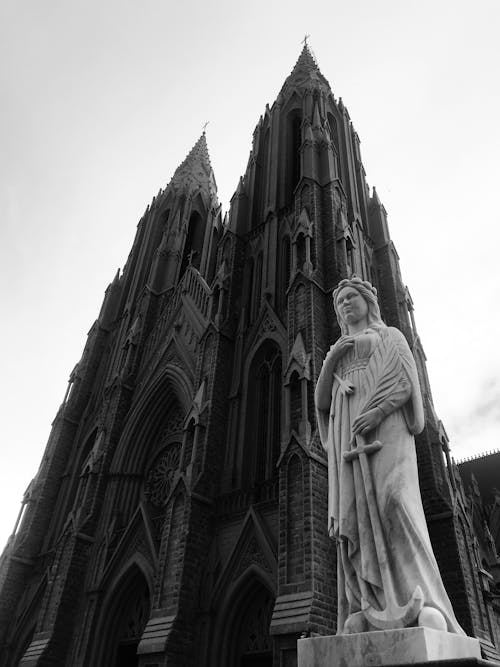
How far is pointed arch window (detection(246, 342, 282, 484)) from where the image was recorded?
13.4 m

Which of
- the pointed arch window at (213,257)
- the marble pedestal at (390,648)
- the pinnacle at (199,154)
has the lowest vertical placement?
the marble pedestal at (390,648)

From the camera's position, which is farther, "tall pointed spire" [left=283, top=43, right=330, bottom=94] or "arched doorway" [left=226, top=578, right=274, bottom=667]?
"tall pointed spire" [left=283, top=43, right=330, bottom=94]

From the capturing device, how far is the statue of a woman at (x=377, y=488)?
2.92 meters

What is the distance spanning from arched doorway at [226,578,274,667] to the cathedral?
0.04 meters

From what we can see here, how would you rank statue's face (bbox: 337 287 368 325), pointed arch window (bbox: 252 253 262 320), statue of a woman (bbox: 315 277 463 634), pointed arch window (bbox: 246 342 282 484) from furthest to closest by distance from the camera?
pointed arch window (bbox: 252 253 262 320)
pointed arch window (bbox: 246 342 282 484)
statue's face (bbox: 337 287 368 325)
statue of a woman (bbox: 315 277 463 634)

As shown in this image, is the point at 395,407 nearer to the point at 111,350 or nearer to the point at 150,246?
the point at 111,350

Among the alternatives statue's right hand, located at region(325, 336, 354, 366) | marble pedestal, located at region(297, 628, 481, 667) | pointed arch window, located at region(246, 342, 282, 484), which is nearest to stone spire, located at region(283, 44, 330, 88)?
pointed arch window, located at region(246, 342, 282, 484)

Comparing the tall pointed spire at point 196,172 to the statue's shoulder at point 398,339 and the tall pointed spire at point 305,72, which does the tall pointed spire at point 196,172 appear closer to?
the tall pointed spire at point 305,72

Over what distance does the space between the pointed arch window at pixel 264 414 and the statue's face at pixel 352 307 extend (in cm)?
894

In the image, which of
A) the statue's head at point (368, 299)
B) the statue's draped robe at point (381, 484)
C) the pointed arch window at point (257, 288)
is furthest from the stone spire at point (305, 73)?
the statue's draped robe at point (381, 484)

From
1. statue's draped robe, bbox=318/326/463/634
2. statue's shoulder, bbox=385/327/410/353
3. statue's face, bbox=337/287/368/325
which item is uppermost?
statue's face, bbox=337/287/368/325

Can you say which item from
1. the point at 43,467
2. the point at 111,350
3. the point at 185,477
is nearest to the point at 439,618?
the point at 185,477

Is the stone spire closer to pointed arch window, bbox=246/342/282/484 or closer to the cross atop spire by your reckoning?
the cross atop spire

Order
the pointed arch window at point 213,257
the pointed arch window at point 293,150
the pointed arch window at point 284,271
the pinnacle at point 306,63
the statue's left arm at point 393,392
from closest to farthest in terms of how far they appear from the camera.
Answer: the statue's left arm at point 393,392 < the pointed arch window at point 284,271 < the pointed arch window at point 293,150 < the pointed arch window at point 213,257 < the pinnacle at point 306,63
